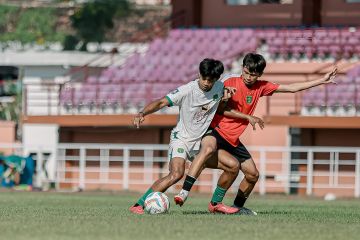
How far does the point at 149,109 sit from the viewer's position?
1482 cm

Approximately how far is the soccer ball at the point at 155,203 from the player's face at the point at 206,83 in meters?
1.29

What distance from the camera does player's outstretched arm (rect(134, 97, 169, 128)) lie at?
1462 centimetres

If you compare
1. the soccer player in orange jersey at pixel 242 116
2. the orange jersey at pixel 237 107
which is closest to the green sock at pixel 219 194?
the soccer player in orange jersey at pixel 242 116

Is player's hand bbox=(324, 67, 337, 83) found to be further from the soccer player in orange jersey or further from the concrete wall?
the concrete wall

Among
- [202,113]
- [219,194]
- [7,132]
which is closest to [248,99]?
[202,113]

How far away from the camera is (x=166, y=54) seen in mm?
35125

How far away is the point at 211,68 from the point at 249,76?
0.83 meters

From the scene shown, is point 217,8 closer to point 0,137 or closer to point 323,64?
point 323,64

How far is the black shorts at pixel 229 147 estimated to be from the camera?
15.4 m

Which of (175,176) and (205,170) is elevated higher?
(175,176)

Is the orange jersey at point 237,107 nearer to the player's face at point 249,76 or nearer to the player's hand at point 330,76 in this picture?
the player's face at point 249,76

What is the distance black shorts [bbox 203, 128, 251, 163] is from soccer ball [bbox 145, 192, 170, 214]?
93 cm

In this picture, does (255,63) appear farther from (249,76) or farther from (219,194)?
(219,194)

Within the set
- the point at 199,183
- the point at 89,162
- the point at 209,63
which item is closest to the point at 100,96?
the point at 89,162
